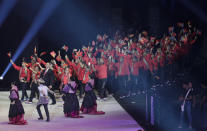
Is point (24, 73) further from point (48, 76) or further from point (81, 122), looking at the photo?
point (81, 122)

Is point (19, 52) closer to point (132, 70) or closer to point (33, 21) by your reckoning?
point (33, 21)

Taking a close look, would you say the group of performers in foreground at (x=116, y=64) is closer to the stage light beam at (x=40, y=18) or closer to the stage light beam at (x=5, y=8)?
the stage light beam at (x=40, y=18)

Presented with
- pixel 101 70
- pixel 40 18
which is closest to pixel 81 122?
pixel 101 70

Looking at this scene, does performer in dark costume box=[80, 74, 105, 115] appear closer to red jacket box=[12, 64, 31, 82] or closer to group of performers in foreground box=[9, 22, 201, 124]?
group of performers in foreground box=[9, 22, 201, 124]

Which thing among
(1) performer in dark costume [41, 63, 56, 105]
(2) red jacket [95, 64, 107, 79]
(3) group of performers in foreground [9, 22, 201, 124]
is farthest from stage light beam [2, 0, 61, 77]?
(1) performer in dark costume [41, 63, 56, 105]

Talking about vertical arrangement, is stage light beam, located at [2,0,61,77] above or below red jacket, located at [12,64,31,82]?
above

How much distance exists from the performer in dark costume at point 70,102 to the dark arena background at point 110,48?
69 millimetres

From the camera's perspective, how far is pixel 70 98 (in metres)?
13.1

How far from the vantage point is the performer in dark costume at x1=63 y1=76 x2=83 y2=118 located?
42.6ft

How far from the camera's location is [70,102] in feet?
42.6

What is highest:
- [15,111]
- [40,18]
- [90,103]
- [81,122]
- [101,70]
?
[40,18]

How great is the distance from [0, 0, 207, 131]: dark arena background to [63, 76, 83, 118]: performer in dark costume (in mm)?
69

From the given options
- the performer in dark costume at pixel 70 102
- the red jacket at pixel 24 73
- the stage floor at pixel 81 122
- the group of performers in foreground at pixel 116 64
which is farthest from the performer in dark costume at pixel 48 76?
the performer in dark costume at pixel 70 102

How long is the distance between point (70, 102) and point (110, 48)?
8.25 metres
